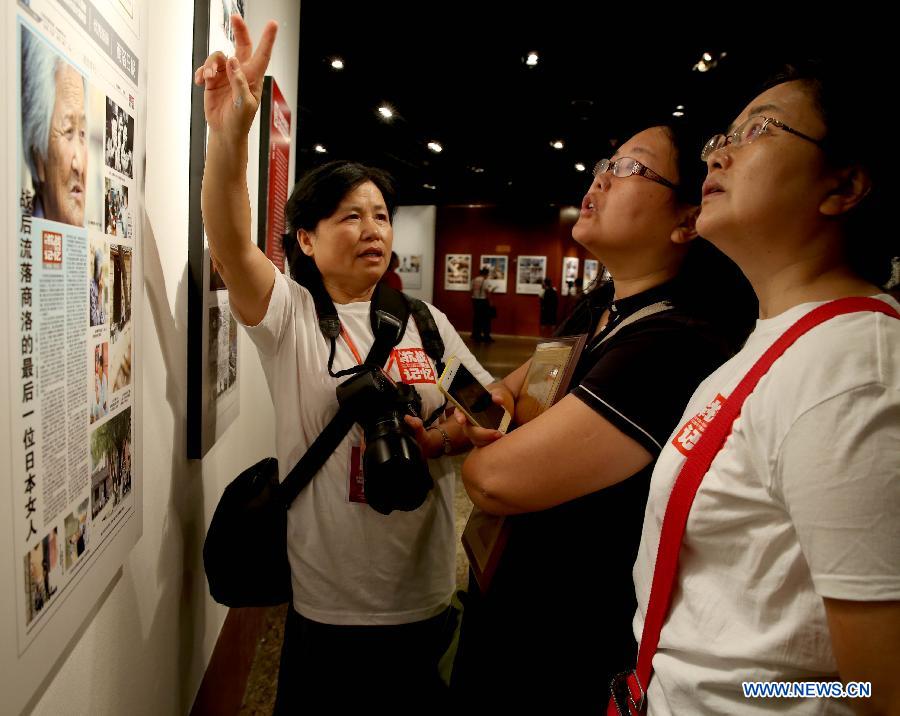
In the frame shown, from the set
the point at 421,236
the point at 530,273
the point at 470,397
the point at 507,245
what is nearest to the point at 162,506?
the point at 470,397

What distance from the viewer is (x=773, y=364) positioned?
83 centimetres

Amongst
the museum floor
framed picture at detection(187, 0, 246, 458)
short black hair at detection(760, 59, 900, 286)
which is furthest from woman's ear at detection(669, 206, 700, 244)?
the museum floor

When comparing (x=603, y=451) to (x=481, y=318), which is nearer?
(x=603, y=451)

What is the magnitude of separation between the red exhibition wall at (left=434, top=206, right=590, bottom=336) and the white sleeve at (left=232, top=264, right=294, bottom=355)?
1398 cm

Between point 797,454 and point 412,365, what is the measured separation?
107 centimetres

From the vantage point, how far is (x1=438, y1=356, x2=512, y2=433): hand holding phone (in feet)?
4.48

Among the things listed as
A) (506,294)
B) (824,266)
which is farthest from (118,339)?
(506,294)

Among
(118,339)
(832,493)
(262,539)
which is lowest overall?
(262,539)

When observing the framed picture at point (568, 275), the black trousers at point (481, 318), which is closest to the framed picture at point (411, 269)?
the black trousers at point (481, 318)

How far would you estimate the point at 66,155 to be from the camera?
0.78m

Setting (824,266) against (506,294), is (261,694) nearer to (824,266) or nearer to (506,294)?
(824,266)

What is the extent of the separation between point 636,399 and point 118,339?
3.22 ft

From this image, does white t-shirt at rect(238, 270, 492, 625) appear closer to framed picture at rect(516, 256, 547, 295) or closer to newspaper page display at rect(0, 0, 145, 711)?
newspaper page display at rect(0, 0, 145, 711)

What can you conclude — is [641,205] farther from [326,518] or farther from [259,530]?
[259,530]
